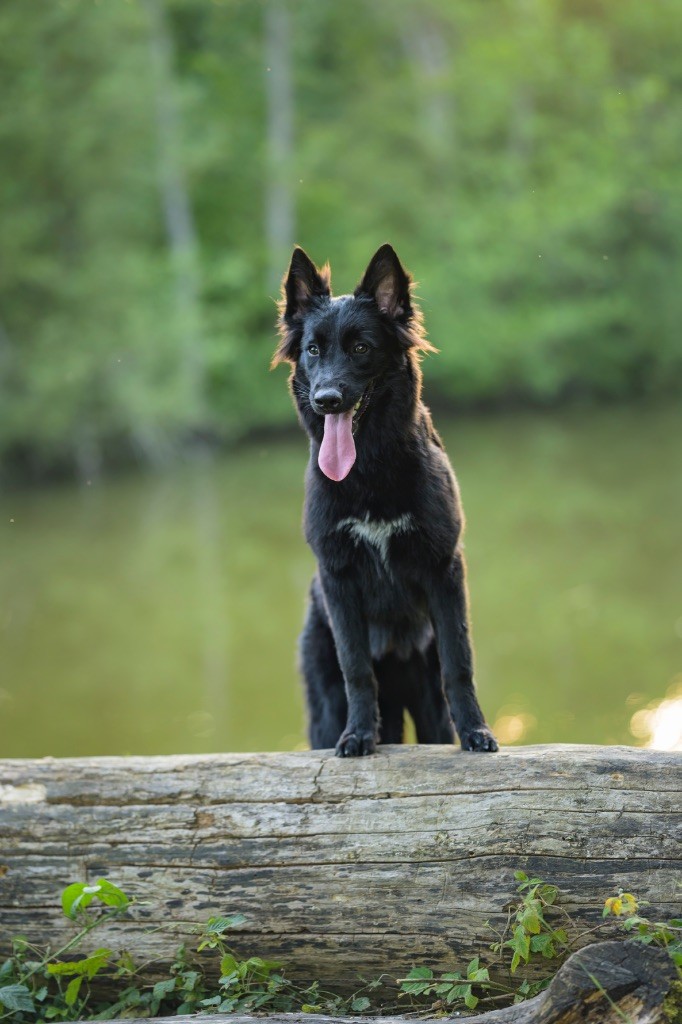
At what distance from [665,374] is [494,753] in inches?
983

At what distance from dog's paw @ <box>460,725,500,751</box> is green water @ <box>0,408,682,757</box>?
3.39m

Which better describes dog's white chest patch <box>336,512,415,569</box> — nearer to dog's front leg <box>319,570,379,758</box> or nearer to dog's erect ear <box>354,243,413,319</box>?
dog's front leg <box>319,570,379,758</box>

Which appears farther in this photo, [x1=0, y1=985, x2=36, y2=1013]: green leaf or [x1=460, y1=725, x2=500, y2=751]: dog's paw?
[x1=460, y1=725, x2=500, y2=751]: dog's paw

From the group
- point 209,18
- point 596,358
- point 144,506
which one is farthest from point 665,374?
point 144,506

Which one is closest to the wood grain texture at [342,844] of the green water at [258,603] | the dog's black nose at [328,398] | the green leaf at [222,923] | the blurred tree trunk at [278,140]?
the green leaf at [222,923]

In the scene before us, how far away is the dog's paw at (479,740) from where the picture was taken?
327 centimetres

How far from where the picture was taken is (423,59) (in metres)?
28.5

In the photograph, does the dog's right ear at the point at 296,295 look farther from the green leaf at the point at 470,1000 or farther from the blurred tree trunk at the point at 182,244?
the blurred tree trunk at the point at 182,244

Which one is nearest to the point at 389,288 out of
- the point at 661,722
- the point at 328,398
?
the point at 328,398

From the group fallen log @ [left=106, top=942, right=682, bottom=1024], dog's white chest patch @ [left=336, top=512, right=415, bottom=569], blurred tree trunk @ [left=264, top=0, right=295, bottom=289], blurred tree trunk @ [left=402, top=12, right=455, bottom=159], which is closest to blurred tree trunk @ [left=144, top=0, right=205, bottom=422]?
blurred tree trunk @ [left=264, top=0, right=295, bottom=289]

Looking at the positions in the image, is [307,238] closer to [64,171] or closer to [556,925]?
[64,171]

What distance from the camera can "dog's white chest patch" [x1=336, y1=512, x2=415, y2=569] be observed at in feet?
11.4

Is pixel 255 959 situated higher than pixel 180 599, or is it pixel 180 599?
pixel 180 599

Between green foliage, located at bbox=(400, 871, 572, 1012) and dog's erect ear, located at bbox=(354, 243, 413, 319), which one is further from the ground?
dog's erect ear, located at bbox=(354, 243, 413, 319)
